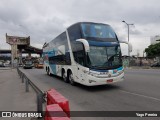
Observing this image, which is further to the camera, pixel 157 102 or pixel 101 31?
pixel 101 31

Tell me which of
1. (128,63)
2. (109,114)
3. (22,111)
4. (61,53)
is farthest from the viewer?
(128,63)

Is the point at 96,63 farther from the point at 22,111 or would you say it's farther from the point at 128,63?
the point at 128,63

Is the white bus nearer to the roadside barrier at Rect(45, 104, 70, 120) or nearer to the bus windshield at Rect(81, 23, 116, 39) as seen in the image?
the bus windshield at Rect(81, 23, 116, 39)


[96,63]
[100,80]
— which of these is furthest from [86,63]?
[100,80]

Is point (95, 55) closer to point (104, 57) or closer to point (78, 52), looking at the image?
point (104, 57)

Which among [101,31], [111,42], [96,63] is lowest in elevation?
[96,63]

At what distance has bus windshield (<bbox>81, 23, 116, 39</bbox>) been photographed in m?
10.8

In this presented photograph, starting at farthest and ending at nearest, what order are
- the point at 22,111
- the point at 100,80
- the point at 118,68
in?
the point at 118,68, the point at 100,80, the point at 22,111

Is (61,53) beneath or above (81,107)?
above

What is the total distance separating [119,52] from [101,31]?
5.33ft

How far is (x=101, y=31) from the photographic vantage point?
1121 cm

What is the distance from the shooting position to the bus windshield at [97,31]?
10827 millimetres

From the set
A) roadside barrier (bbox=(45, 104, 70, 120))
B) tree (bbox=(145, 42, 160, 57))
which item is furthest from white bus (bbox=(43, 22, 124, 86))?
tree (bbox=(145, 42, 160, 57))

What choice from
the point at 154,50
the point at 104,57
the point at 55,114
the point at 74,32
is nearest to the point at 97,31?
the point at 74,32
